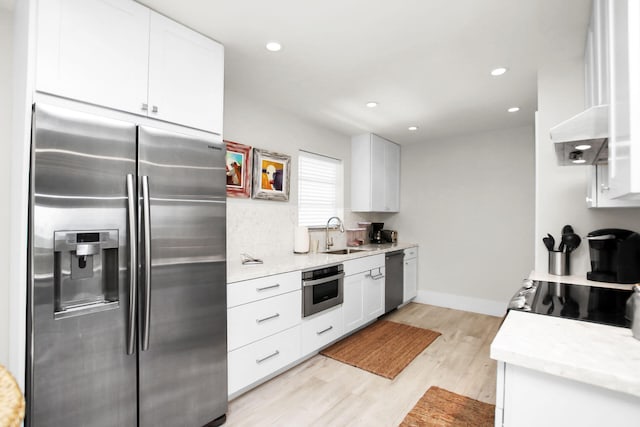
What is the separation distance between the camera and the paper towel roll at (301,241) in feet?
11.6

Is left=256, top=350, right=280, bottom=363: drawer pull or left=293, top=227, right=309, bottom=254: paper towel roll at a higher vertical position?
left=293, top=227, right=309, bottom=254: paper towel roll

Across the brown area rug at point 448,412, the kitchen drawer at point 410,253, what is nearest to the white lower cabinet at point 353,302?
the brown area rug at point 448,412

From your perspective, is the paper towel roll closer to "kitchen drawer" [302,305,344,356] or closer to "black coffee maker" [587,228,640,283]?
"kitchen drawer" [302,305,344,356]

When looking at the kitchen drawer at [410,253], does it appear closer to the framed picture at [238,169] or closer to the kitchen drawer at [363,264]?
the kitchen drawer at [363,264]

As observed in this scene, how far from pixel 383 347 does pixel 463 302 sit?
190 centimetres

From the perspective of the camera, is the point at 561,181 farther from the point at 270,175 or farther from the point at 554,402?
the point at 270,175

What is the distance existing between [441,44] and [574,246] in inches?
65.8

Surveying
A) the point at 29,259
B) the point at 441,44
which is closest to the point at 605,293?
the point at 441,44

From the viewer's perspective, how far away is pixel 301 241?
3.53m

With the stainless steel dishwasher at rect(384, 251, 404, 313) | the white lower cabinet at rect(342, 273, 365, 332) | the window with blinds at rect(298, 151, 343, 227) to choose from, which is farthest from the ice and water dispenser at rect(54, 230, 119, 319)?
the stainless steel dishwasher at rect(384, 251, 404, 313)

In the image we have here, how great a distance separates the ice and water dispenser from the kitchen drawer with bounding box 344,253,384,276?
2.16 m

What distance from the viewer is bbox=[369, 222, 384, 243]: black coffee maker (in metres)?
4.91

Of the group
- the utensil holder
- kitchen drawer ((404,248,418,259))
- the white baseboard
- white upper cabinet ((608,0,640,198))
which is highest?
white upper cabinet ((608,0,640,198))

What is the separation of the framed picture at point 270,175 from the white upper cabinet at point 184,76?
3.62 ft
